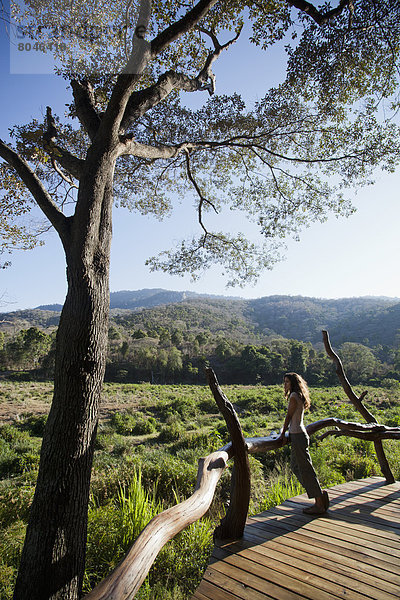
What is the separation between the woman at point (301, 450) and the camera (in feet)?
9.68

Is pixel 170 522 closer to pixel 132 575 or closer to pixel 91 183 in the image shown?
pixel 132 575

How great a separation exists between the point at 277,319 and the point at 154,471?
287ft

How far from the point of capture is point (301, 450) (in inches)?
119

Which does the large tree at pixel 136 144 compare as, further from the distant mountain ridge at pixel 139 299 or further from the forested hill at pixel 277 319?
the distant mountain ridge at pixel 139 299

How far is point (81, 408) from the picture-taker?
6.95 ft

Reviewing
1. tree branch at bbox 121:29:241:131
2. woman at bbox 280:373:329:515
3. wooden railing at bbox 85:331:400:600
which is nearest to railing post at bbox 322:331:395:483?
wooden railing at bbox 85:331:400:600

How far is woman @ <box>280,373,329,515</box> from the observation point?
2.95m

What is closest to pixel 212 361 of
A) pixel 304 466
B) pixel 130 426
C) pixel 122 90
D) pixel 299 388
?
pixel 130 426

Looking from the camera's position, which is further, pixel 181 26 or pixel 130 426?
pixel 130 426

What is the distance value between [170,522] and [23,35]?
5.47 m

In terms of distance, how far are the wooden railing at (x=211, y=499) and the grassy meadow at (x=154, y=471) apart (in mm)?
1443

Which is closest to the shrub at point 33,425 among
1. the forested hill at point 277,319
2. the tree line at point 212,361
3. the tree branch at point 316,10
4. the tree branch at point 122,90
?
the tree branch at point 122,90

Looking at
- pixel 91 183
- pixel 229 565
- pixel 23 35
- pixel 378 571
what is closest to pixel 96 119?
pixel 91 183

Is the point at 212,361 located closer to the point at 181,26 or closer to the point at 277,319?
the point at 277,319
